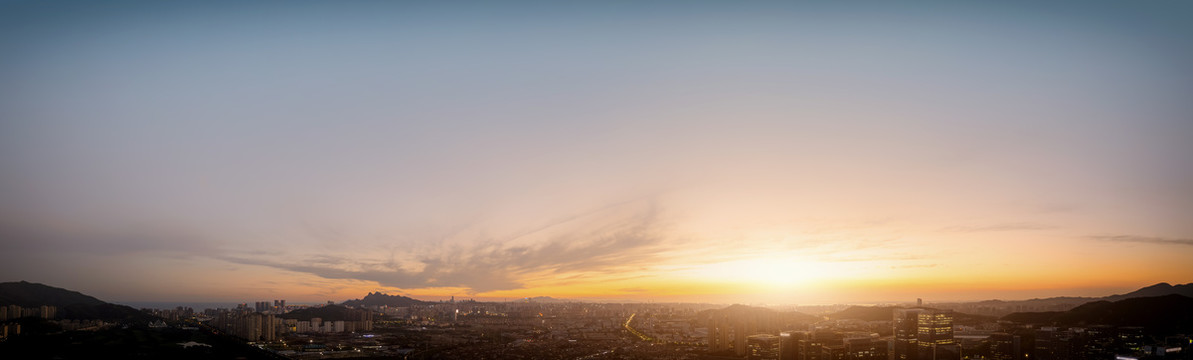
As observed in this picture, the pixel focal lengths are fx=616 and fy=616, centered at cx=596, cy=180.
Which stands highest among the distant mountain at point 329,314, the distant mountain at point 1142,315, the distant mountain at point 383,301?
the distant mountain at point 1142,315

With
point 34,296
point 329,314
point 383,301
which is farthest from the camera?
point 383,301

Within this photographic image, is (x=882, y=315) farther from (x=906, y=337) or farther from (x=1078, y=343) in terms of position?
(x=906, y=337)

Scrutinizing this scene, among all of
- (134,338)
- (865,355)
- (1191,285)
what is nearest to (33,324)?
(134,338)

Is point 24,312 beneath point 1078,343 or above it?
above

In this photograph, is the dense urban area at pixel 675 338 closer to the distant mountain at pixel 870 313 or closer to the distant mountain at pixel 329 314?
the distant mountain at pixel 870 313

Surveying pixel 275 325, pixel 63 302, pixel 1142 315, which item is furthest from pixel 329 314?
pixel 1142 315

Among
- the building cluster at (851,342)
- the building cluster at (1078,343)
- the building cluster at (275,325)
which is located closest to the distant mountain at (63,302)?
the building cluster at (275,325)
